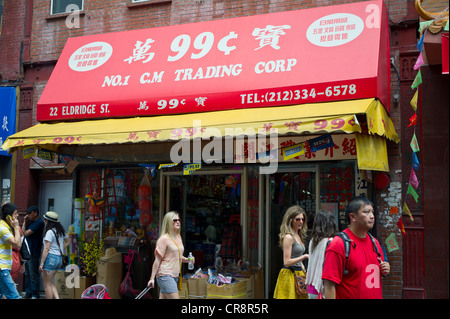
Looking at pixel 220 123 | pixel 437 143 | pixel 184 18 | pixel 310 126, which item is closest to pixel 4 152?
pixel 184 18

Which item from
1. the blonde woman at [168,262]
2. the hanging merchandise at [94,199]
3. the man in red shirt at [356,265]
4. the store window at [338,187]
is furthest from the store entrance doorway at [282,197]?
the man in red shirt at [356,265]

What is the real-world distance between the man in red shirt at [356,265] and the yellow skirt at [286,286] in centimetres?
245

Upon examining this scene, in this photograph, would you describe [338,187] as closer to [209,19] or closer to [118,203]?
[209,19]

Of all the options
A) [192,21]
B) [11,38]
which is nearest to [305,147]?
[192,21]

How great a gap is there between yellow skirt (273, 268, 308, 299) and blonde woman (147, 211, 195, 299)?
1511mm

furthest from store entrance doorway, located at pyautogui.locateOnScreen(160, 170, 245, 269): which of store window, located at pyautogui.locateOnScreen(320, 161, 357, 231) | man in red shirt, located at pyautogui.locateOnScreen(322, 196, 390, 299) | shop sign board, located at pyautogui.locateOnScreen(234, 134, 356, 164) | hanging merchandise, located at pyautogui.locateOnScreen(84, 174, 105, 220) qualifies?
man in red shirt, located at pyautogui.locateOnScreen(322, 196, 390, 299)

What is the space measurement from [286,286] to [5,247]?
4.53 metres

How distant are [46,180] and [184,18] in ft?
15.7

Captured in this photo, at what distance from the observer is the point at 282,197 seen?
10.0 metres

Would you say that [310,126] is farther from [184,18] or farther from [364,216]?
[184,18]

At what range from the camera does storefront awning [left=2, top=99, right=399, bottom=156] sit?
7.41m

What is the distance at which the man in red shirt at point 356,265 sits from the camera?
450 centimetres

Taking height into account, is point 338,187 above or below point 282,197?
above

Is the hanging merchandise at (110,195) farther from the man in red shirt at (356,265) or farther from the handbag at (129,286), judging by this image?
the man in red shirt at (356,265)
